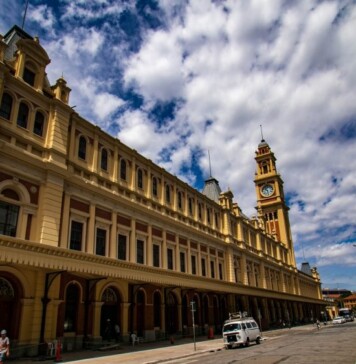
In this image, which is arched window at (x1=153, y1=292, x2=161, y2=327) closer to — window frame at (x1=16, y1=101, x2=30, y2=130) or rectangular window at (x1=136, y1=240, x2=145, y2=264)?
rectangular window at (x1=136, y1=240, x2=145, y2=264)

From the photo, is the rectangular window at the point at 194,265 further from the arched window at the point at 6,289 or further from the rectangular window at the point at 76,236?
the arched window at the point at 6,289

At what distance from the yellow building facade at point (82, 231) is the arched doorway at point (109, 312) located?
0.09 meters

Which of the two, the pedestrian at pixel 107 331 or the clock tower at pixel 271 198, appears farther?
the clock tower at pixel 271 198

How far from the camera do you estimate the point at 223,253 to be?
134ft

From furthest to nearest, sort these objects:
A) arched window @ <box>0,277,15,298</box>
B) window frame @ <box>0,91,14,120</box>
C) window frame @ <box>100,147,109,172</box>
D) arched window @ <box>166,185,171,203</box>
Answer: arched window @ <box>166,185,171,203</box> → window frame @ <box>100,147,109,172</box> → window frame @ <box>0,91,14,120</box> → arched window @ <box>0,277,15,298</box>

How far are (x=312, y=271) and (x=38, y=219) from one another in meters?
88.8

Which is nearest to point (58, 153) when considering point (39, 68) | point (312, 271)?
point (39, 68)

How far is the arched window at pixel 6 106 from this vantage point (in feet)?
64.4

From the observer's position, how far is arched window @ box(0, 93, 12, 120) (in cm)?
1964

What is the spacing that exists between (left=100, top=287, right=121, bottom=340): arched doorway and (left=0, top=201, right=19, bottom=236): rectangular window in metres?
7.92

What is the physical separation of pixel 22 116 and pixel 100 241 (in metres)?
9.34

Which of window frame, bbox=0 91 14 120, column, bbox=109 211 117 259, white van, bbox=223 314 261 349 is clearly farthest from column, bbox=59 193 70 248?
white van, bbox=223 314 261 349

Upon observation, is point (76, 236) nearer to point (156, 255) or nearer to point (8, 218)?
point (8, 218)

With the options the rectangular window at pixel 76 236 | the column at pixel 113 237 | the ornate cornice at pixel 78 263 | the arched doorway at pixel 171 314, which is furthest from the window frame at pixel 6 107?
the arched doorway at pixel 171 314
